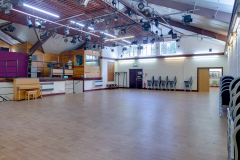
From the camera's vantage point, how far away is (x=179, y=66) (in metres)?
13.6

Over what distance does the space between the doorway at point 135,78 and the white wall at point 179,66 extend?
437 millimetres

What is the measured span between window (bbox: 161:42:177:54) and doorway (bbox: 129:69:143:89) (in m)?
2.86

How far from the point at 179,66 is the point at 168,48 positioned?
1.88 m

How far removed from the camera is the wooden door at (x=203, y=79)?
12781mm

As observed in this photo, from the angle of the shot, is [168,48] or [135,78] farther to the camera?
[135,78]

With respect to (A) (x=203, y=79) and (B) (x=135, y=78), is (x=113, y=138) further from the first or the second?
(B) (x=135, y=78)

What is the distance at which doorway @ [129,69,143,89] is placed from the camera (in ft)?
50.9

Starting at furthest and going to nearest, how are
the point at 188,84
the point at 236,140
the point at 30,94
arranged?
the point at 188,84, the point at 30,94, the point at 236,140

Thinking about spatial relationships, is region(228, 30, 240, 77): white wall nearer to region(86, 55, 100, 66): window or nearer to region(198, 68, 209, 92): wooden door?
region(198, 68, 209, 92): wooden door

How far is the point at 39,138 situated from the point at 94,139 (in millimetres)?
1104

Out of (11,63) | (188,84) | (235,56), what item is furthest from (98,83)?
(235,56)

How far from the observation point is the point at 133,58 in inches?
609

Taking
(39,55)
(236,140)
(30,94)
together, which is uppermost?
→ (39,55)

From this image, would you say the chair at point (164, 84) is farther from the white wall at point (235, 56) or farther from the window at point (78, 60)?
the white wall at point (235, 56)
